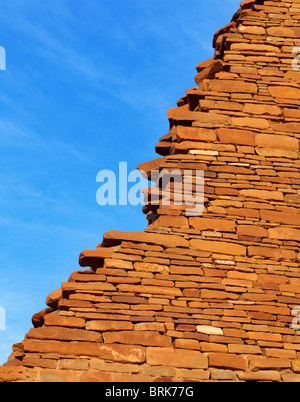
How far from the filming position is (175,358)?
7.22m

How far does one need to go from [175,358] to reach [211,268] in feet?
4.20

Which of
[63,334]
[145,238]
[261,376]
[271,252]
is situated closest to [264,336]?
[261,376]

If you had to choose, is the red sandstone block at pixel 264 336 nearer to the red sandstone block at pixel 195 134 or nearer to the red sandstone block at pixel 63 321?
the red sandstone block at pixel 63 321

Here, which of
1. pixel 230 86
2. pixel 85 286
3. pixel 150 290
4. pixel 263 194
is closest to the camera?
pixel 85 286

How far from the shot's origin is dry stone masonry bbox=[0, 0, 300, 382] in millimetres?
7176

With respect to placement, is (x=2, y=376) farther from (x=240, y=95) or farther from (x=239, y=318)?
(x=240, y=95)

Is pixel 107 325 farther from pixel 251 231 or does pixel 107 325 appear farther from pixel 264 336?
pixel 251 231

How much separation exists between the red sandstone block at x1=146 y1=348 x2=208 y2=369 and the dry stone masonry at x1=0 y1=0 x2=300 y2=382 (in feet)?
0.04

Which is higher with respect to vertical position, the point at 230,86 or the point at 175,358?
the point at 230,86

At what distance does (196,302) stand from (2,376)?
2340 millimetres

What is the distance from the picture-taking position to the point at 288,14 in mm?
10102

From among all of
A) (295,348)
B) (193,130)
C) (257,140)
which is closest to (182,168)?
(193,130)

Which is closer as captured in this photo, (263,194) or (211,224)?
(211,224)

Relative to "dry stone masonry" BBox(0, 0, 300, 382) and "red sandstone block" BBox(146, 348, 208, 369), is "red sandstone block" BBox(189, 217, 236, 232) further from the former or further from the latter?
"red sandstone block" BBox(146, 348, 208, 369)
